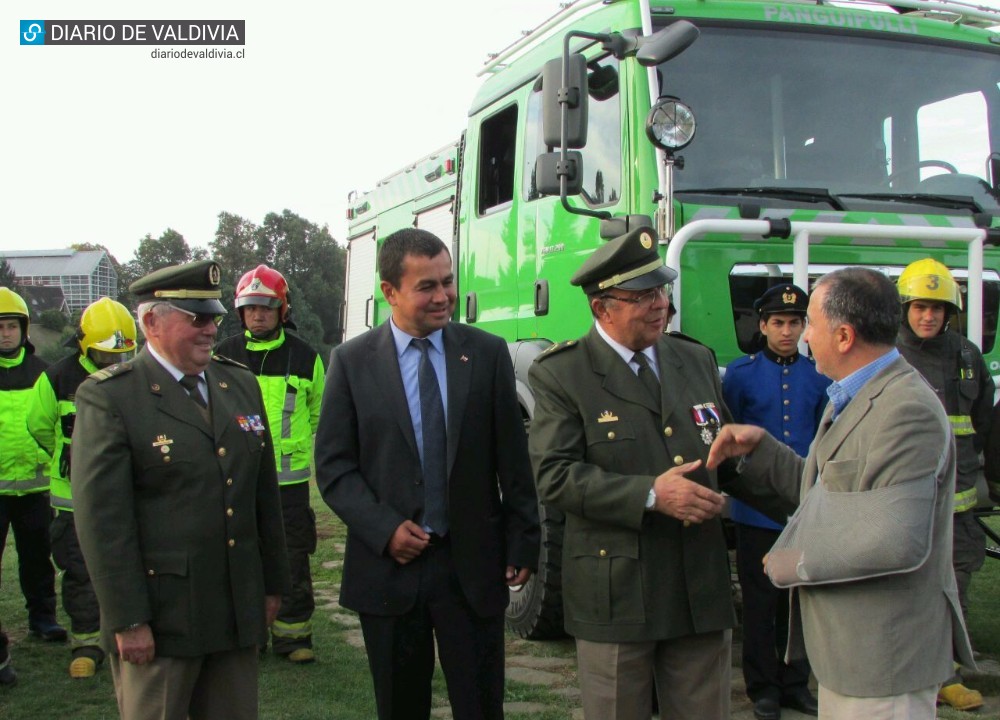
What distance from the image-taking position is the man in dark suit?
128 inches

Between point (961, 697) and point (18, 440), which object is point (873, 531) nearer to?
point (961, 697)

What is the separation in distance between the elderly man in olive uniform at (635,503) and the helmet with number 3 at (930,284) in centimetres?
176

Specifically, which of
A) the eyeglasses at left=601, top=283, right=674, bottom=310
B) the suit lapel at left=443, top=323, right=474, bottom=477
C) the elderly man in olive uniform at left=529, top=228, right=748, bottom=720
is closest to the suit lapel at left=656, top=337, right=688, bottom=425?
the elderly man in olive uniform at left=529, top=228, right=748, bottom=720

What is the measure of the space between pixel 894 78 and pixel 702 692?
3442 mm

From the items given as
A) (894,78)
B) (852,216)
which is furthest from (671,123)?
(894,78)

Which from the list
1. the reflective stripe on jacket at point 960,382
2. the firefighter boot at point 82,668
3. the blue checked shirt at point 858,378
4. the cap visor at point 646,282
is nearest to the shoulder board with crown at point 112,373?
the cap visor at point 646,282

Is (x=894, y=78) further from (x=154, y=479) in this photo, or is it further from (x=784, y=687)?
(x=154, y=479)

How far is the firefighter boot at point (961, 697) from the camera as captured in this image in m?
4.73

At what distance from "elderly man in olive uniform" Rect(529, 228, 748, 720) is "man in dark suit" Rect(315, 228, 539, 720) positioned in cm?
18

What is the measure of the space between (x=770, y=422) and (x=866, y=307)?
2.07 m

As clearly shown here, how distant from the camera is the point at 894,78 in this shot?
17.2 ft

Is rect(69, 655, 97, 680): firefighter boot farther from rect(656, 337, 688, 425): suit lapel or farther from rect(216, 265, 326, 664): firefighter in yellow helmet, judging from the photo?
rect(656, 337, 688, 425): suit lapel

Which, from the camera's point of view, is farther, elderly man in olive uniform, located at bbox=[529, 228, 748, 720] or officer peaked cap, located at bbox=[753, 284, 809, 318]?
officer peaked cap, located at bbox=[753, 284, 809, 318]

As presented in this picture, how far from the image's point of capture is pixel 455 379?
336 cm
